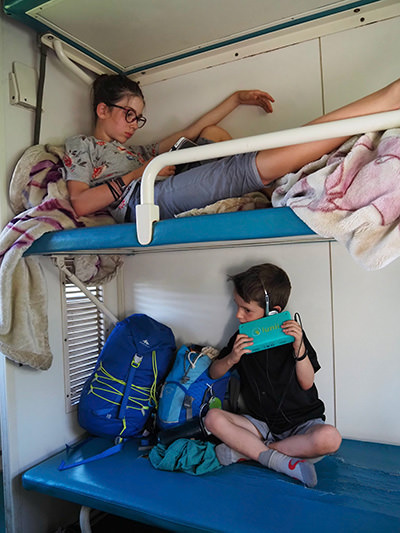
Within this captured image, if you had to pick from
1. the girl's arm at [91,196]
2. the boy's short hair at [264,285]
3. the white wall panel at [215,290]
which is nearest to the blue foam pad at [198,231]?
the girl's arm at [91,196]

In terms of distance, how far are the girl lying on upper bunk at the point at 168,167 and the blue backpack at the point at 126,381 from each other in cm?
57

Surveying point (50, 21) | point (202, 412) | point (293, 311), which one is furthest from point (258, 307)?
point (50, 21)

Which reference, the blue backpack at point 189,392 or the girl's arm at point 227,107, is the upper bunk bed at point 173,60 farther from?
the blue backpack at point 189,392

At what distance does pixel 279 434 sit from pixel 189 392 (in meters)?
0.41

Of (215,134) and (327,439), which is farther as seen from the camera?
(215,134)

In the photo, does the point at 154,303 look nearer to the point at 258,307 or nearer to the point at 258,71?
the point at 258,307

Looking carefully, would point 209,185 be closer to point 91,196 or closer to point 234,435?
point 91,196

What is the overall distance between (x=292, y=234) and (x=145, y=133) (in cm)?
134

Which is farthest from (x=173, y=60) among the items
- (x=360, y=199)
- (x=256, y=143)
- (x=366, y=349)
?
(x=366, y=349)

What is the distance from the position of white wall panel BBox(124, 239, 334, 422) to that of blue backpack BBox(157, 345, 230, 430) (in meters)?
0.21

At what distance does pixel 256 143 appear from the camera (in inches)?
39.6

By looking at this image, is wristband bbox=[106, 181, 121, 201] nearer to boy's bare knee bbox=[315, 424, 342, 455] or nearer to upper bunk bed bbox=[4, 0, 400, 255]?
upper bunk bed bbox=[4, 0, 400, 255]

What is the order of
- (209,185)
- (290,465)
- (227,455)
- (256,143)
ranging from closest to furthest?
1. (256,143)
2. (209,185)
3. (290,465)
4. (227,455)

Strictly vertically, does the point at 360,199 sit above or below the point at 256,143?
below
